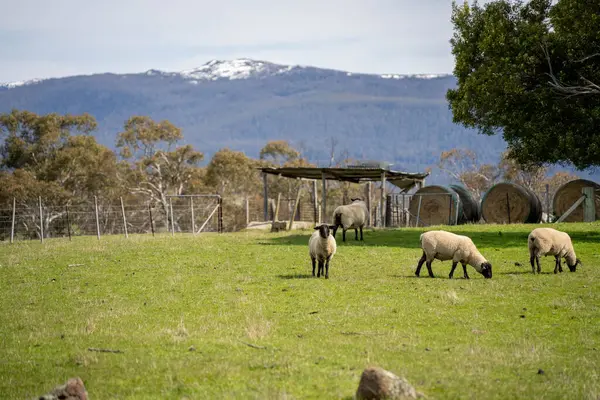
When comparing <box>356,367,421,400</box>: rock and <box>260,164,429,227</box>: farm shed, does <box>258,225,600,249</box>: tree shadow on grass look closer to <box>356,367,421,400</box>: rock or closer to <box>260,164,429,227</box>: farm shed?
<box>260,164,429,227</box>: farm shed

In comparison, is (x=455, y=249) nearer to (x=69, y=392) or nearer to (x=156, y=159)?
(x=69, y=392)

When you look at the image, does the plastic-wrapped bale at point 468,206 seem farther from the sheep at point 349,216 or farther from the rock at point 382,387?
the rock at point 382,387

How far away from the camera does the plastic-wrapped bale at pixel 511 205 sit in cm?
4244

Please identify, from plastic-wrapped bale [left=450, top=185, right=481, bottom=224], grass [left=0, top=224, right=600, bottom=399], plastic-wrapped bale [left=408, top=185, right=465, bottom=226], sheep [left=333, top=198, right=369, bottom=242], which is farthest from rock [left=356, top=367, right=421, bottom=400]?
plastic-wrapped bale [left=450, top=185, right=481, bottom=224]

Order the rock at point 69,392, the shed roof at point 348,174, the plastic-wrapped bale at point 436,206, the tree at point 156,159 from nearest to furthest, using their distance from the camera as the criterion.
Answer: the rock at point 69,392 < the shed roof at point 348,174 < the plastic-wrapped bale at point 436,206 < the tree at point 156,159

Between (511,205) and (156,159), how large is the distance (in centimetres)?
3926

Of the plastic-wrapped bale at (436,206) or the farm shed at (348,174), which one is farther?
the plastic-wrapped bale at (436,206)

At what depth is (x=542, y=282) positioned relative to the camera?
57.0 ft

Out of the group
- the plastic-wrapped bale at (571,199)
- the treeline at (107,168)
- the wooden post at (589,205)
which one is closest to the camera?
the wooden post at (589,205)

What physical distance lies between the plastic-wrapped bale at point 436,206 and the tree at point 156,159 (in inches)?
1085

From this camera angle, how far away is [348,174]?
43.3 m

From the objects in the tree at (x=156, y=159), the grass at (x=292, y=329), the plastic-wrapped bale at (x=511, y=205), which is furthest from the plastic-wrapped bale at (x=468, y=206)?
the tree at (x=156, y=159)

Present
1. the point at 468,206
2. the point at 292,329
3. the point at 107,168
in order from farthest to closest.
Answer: the point at 107,168 < the point at 468,206 < the point at 292,329

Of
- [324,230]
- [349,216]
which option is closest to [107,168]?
[349,216]
